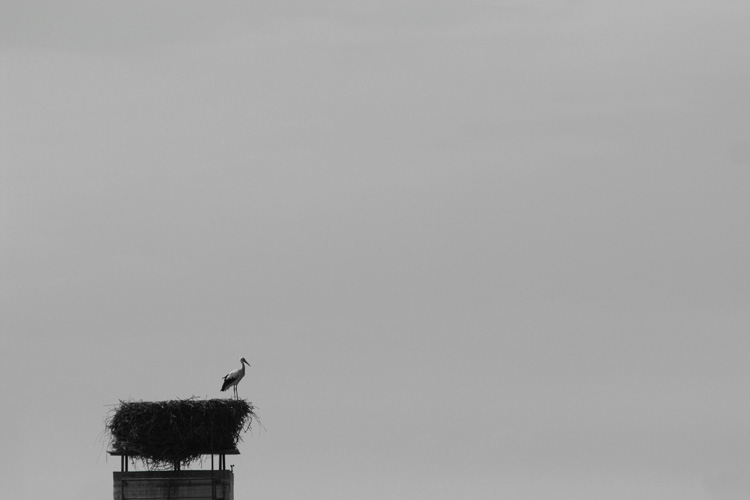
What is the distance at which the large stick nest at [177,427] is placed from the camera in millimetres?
87688

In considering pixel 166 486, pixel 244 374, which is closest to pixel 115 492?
pixel 166 486

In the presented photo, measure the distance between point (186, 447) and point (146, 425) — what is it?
1.84 m

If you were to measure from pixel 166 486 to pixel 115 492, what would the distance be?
5.87 feet

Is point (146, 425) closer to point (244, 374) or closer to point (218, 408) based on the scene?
point (218, 408)

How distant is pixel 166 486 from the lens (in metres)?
90.6

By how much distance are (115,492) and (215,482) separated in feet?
11.4

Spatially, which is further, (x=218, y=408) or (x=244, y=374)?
(x=244, y=374)

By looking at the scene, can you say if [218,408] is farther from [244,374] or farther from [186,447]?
[244,374]

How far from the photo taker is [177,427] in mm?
87875

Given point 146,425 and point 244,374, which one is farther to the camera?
point 244,374

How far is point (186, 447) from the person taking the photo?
88750mm

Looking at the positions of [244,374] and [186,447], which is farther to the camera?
[244,374]

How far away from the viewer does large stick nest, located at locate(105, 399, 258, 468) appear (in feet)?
288

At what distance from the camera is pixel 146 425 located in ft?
288
